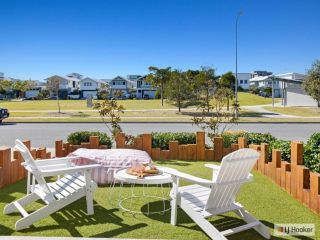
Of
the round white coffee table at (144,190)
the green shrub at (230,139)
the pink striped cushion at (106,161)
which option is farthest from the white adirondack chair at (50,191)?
the green shrub at (230,139)

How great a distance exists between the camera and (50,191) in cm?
512

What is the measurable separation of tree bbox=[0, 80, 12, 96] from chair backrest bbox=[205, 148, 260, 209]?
8751 centimetres

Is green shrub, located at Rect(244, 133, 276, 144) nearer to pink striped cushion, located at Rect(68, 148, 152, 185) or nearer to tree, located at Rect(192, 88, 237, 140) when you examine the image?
tree, located at Rect(192, 88, 237, 140)

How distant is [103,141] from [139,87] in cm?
8991

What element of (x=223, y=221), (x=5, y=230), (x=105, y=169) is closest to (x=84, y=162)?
(x=105, y=169)

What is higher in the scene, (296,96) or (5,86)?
(5,86)

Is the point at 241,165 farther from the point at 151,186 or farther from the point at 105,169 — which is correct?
the point at 105,169

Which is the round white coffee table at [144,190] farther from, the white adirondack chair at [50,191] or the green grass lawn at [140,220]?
the white adirondack chair at [50,191]

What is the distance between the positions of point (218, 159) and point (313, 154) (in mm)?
3575

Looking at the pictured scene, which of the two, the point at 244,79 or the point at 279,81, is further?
the point at 244,79

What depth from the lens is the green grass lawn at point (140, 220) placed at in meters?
4.74

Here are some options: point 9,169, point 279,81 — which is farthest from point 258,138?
point 279,81

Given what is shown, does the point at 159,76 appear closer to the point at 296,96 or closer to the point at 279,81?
the point at 296,96
